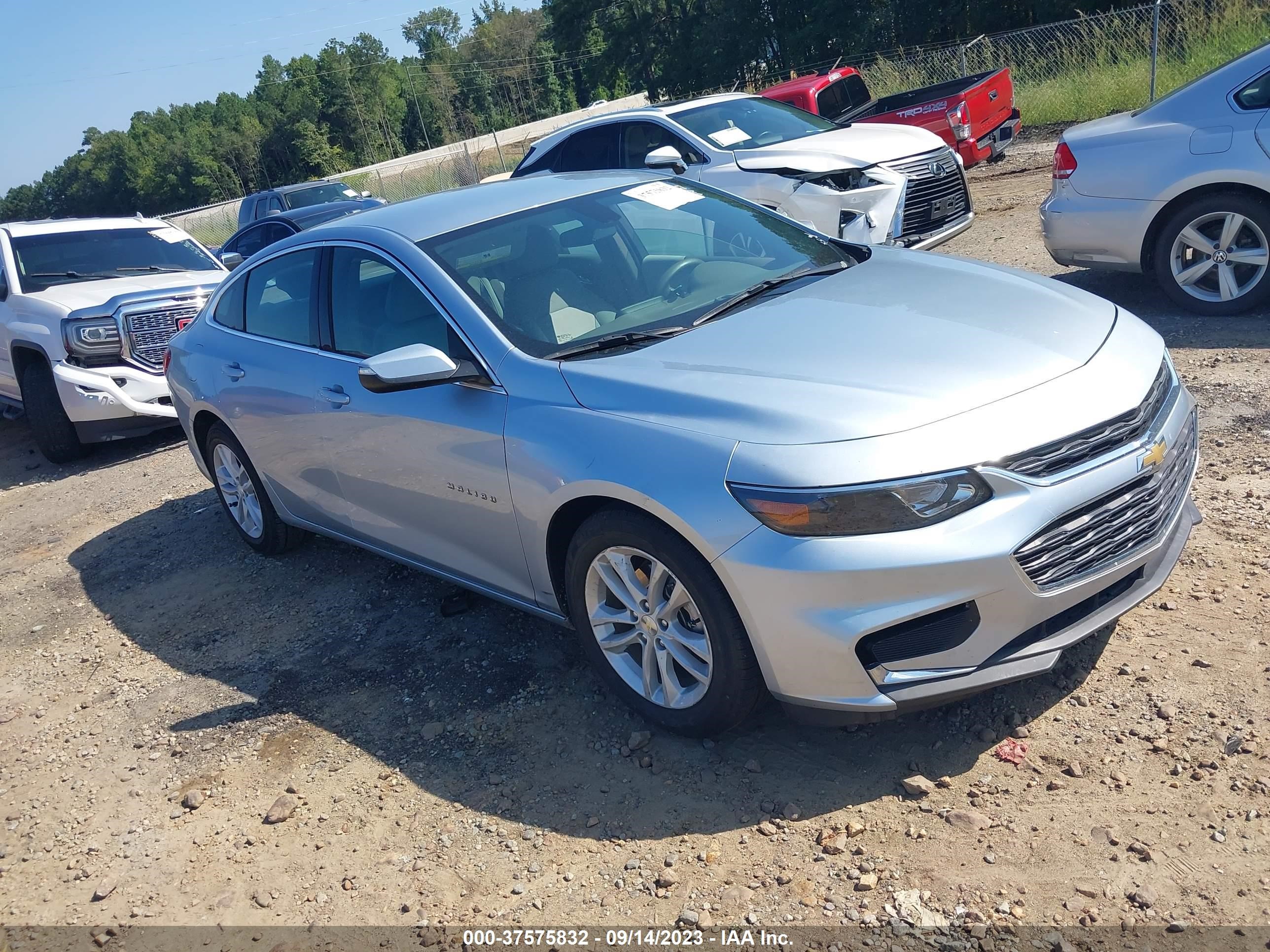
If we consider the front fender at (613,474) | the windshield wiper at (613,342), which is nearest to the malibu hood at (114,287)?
the windshield wiper at (613,342)

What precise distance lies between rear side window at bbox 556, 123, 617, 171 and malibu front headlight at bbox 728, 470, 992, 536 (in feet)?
26.2

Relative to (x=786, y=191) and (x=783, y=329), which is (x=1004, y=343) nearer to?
(x=783, y=329)

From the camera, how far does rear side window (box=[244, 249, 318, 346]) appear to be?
4801 mm

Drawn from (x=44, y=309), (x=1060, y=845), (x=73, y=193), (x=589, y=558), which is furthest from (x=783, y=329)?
(x=73, y=193)

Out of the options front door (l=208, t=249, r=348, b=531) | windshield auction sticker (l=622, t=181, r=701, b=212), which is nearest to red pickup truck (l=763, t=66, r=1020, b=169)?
windshield auction sticker (l=622, t=181, r=701, b=212)

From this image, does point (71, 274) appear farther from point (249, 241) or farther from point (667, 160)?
point (667, 160)

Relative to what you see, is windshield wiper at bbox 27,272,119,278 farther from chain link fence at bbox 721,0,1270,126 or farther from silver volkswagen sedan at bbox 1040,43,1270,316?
chain link fence at bbox 721,0,1270,126

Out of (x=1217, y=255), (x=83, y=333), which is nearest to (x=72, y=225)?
(x=83, y=333)

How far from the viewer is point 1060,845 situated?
9.10ft

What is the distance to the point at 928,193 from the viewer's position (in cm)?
891

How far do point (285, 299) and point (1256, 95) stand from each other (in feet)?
18.2

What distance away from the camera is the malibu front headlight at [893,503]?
2836 millimetres

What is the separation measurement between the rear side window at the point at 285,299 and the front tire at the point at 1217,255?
5061 millimetres

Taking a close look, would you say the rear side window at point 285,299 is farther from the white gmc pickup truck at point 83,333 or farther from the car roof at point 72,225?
the car roof at point 72,225
